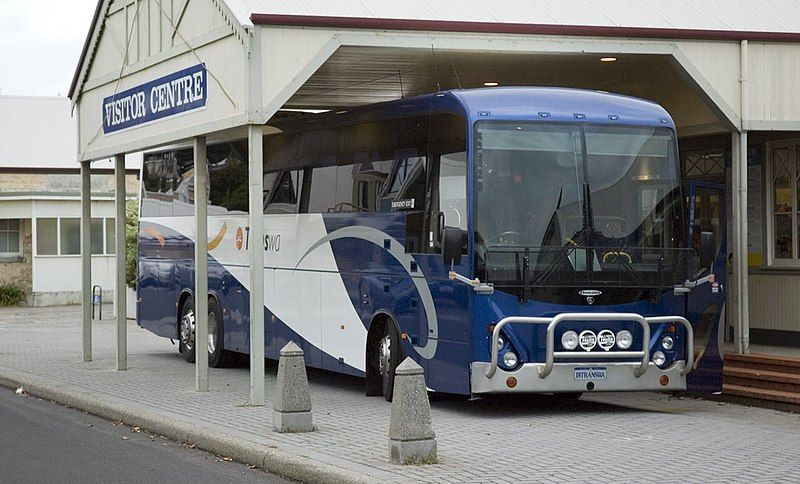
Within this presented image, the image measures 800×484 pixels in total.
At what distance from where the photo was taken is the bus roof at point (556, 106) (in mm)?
14094

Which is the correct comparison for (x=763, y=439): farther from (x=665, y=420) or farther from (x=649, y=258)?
(x=649, y=258)

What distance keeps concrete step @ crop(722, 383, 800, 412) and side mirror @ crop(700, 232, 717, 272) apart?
1695mm

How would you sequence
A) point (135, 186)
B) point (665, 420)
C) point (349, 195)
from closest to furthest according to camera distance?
point (665, 420) < point (349, 195) < point (135, 186)

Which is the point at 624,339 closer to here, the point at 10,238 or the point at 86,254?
the point at 86,254

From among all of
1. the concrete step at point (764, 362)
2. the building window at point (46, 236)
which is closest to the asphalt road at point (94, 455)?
the concrete step at point (764, 362)

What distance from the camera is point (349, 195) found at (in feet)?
54.4

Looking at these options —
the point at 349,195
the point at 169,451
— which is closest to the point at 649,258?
the point at 349,195

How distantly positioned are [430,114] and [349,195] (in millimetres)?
2086

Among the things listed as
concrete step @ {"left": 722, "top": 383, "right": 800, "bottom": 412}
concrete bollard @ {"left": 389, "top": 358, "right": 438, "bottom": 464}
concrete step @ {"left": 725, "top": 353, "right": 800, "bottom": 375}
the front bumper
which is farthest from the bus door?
concrete bollard @ {"left": 389, "top": 358, "right": 438, "bottom": 464}

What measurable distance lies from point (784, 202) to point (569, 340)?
5.78 metres

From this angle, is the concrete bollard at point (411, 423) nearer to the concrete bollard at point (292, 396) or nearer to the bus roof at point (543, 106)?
the concrete bollard at point (292, 396)

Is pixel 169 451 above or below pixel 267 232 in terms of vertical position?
below

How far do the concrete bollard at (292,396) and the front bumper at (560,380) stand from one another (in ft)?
6.67

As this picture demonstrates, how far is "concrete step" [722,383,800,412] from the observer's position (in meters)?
14.9
